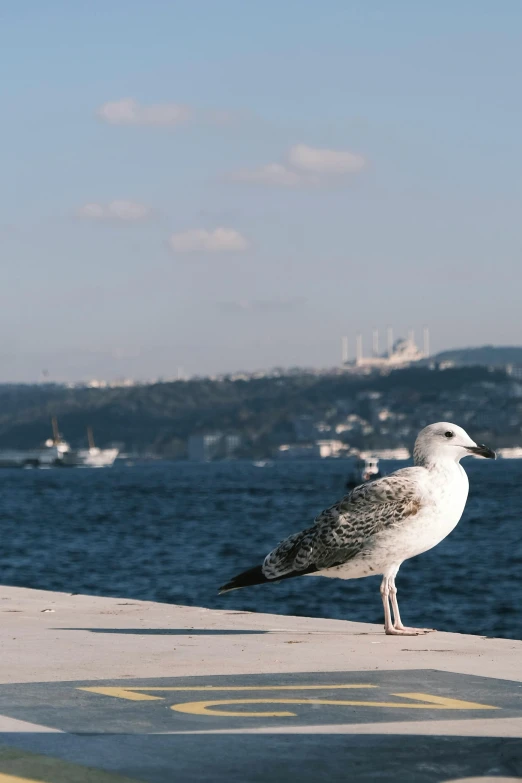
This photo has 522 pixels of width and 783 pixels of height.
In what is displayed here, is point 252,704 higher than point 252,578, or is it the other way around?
point 252,578

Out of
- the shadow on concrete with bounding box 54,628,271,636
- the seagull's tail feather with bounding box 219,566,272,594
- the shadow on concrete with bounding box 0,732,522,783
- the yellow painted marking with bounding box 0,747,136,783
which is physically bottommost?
the shadow on concrete with bounding box 54,628,271,636

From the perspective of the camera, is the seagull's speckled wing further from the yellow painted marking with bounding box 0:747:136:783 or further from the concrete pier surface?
the yellow painted marking with bounding box 0:747:136:783

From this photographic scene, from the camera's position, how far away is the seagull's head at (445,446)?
1068 cm

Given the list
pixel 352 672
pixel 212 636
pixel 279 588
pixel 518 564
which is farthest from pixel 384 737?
pixel 518 564

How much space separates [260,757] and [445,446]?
507 cm

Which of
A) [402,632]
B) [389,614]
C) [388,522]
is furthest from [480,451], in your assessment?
[402,632]

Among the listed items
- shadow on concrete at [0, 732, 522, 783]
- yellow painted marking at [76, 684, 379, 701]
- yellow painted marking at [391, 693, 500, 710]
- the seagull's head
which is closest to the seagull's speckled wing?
the seagull's head

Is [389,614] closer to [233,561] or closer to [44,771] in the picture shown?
[44,771]

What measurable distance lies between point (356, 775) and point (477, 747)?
0.74 meters

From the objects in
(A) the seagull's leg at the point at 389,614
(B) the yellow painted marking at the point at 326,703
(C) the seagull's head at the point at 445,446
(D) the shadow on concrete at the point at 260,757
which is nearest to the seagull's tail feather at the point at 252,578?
(A) the seagull's leg at the point at 389,614

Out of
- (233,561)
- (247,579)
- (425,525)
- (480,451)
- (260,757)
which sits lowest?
(233,561)

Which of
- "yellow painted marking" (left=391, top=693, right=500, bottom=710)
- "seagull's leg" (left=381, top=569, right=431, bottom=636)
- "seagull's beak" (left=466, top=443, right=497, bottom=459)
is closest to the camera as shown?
"yellow painted marking" (left=391, top=693, right=500, bottom=710)

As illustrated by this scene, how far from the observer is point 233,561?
53438mm

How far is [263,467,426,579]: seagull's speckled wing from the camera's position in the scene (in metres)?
10.5
